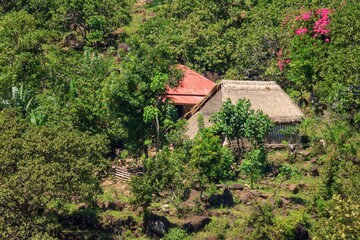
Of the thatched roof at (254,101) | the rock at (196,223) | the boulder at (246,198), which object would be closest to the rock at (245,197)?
the boulder at (246,198)

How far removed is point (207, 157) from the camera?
33.7m

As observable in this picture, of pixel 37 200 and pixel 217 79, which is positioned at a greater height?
pixel 217 79

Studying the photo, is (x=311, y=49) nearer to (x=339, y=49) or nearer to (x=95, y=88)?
(x=339, y=49)

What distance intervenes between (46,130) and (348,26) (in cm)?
1883

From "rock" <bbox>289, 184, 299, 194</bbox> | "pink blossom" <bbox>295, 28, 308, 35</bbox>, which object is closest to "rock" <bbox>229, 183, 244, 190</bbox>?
"rock" <bbox>289, 184, 299, 194</bbox>

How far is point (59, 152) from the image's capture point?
96.7ft

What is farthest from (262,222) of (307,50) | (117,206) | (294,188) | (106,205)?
(307,50)

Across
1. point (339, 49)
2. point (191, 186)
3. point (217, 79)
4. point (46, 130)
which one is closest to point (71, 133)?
point (46, 130)

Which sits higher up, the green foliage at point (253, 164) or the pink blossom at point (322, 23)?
the pink blossom at point (322, 23)

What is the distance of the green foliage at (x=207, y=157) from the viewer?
111 ft

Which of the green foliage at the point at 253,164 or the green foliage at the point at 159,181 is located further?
the green foliage at the point at 253,164

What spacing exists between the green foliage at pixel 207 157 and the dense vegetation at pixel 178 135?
0.06m

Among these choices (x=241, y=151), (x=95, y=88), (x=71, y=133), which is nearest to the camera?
(x=71, y=133)

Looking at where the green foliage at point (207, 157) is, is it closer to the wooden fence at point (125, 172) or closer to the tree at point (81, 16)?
the wooden fence at point (125, 172)
